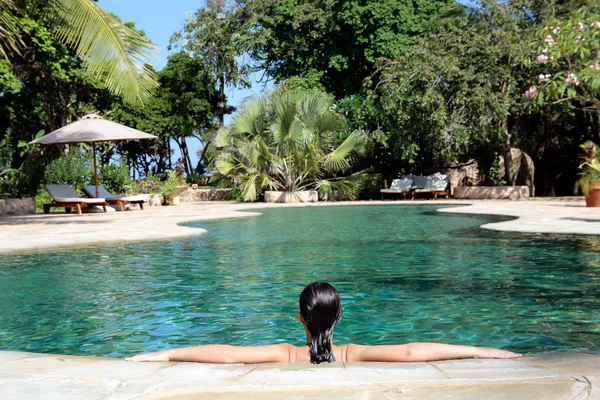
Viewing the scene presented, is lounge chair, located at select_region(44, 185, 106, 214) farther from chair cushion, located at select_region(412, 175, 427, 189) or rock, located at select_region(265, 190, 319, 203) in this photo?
chair cushion, located at select_region(412, 175, 427, 189)

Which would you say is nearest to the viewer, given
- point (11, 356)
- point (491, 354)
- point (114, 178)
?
point (491, 354)

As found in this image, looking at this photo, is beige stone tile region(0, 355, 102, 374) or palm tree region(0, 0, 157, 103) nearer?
beige stone tile region(0, 355, 102, 374)

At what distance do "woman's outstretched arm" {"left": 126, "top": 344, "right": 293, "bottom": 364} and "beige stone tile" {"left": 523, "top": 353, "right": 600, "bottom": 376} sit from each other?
4.26 feet

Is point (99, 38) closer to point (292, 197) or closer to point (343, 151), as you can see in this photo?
point (292, 197)

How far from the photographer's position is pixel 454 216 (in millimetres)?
15500

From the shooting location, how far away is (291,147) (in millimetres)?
25375

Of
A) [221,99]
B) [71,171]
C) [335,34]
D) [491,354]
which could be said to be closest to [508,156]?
[335,34]

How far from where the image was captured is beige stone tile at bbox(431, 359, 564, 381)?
123 inches

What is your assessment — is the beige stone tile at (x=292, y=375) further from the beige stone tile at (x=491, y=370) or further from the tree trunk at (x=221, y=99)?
the tree trunk at (x=221, y=99)

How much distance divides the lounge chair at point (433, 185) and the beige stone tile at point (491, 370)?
2179 centimetres

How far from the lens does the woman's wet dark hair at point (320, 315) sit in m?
3.55

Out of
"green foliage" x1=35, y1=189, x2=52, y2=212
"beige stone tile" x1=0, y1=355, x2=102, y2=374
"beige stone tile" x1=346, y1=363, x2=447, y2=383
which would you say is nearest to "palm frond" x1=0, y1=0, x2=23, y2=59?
"green foliage" x1=35, y1=189, x2=52, y2=212

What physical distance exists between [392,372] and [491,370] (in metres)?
0.47

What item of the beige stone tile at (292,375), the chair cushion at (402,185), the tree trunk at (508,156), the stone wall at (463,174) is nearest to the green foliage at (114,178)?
the chair cushion at (402,185)
